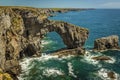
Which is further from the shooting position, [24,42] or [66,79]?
[24,42]

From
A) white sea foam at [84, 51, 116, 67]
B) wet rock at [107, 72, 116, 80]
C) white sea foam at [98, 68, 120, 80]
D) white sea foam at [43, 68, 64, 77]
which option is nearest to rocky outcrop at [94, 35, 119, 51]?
white sea foam at [84, 51, 116, 67]

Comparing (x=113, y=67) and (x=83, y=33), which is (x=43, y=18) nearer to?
(x=83, y=33)

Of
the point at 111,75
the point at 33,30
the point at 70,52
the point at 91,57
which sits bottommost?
the point at 91,57

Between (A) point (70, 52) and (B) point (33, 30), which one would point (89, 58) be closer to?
(A) point (70, 52)

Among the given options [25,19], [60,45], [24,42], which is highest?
[25,19]

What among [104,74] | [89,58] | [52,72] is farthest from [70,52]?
[104,74]

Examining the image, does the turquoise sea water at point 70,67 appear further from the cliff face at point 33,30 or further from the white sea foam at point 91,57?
the cliff face at point 33,30

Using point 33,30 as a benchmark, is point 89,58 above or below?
below

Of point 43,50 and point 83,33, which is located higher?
point 83,33

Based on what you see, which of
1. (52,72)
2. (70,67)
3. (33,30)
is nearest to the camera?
(52,72)

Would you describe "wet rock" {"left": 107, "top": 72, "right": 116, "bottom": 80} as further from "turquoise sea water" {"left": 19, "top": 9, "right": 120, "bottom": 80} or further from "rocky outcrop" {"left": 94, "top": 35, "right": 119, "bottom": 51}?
"rocky outcrop" {"left": 94, "top": 35, "right": 119, "bottom": 51}

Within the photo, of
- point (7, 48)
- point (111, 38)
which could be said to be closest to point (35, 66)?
point (7, 48)
